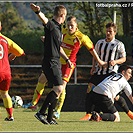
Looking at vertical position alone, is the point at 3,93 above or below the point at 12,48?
below

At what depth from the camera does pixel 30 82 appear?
865 inches

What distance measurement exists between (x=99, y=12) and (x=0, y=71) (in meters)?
14.8

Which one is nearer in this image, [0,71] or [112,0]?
[0,71]

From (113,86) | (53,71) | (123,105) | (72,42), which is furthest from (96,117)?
(53,71)

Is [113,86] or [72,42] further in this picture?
[72,42]

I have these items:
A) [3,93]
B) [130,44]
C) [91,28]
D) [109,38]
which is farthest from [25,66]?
[3,93]

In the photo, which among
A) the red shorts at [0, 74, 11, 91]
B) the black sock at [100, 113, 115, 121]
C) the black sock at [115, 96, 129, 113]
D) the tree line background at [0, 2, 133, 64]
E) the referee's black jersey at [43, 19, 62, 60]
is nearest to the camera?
the referee's black jersey at [43, 19, 62, 60]

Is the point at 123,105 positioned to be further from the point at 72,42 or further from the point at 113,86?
the point at 72,42

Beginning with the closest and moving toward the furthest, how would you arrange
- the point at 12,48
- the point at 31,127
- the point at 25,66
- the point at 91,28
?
the point at 31,127 < the point at 12,48 < the point at 25,66 < the point at 91,28

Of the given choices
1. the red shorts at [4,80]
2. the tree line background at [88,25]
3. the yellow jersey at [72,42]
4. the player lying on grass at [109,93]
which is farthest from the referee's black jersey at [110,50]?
the tree line background at [88,25]

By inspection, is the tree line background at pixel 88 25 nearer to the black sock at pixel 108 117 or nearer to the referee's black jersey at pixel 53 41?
the black sock at pixel 108 117

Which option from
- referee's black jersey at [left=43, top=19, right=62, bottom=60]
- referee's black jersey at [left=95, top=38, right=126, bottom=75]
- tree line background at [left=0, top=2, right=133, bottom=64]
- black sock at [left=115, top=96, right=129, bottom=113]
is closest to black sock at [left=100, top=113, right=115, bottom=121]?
black sock at [left=115, top=96, right=129, bottom=113]

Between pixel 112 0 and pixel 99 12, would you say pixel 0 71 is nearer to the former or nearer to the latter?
pixel 112 0

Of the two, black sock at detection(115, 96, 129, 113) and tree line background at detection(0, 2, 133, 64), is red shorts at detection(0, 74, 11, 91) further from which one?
tree line background at detection(0, 2, 133, 64)
